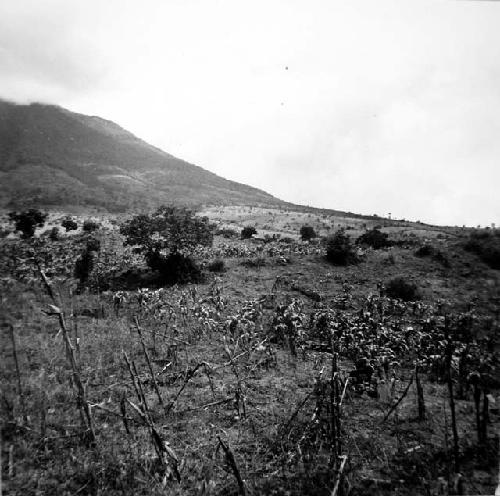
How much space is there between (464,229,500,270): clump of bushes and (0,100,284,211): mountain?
44.0 metres

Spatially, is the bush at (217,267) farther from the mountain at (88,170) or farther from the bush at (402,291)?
the mountain at (88,170)

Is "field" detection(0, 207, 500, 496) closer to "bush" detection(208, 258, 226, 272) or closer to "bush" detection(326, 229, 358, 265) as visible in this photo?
"bush" detection(208, 258, 226, 272)

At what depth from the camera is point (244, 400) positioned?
563 centimetres

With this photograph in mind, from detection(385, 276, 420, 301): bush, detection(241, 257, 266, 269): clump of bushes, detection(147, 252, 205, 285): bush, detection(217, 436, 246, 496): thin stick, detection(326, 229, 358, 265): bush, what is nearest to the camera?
detection(217, 436, 246, 496): thin stick

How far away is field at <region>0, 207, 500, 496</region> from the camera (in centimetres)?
389

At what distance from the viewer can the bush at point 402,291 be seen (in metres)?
14.2

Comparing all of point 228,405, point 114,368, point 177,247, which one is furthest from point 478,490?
point 177,247

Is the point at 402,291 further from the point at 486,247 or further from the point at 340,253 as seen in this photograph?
the point at 486,247

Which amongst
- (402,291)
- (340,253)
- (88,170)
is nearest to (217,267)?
(340,253)

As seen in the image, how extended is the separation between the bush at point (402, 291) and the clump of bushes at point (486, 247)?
25.7ft

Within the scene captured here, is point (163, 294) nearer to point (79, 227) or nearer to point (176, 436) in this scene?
point (176, 436)

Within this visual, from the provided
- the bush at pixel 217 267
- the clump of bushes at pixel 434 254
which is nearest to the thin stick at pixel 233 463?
the bush at pixel 217 267

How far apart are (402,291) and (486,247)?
9736mm

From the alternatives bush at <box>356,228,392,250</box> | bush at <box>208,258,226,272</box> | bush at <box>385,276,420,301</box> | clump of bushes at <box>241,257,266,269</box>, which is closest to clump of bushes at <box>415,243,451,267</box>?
bush at <box>385,276,420,301</box>
